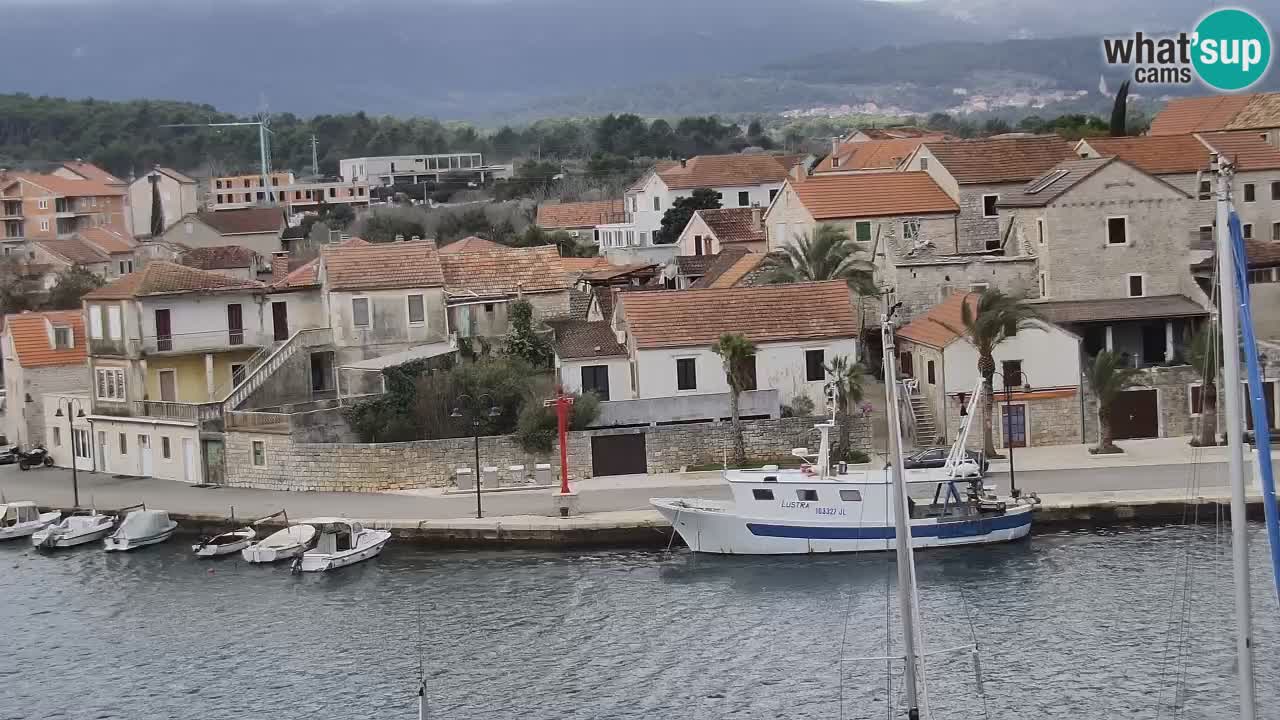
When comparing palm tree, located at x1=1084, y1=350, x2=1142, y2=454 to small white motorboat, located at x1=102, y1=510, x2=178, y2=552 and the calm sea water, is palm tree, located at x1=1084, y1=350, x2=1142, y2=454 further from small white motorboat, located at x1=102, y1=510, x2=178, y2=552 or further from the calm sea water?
small white motorboat, located at x1=102, y1=510, x2=178, y2=552

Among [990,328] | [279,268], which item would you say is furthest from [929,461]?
[279,268]

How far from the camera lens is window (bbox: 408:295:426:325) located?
187 feet

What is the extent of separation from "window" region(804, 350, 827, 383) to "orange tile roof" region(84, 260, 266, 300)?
17.2 metres

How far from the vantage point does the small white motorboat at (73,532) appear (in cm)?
4859

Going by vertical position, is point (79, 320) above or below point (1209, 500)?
above

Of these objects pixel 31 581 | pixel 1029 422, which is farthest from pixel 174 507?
pixel 1029 422

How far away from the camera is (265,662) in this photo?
36.4m

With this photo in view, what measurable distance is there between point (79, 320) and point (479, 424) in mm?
18924

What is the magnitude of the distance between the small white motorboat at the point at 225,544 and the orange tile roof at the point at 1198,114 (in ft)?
160

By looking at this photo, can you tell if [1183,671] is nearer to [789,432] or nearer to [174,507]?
[789,432]

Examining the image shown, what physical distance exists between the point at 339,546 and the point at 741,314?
14.4 metres

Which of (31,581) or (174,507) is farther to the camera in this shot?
(174,507)

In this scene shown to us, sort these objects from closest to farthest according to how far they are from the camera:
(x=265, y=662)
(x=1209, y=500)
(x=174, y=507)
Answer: (x=265, y=662)
(x=1209, y=500)
(x=174, y=507)

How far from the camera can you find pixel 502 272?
60375 millimetres
